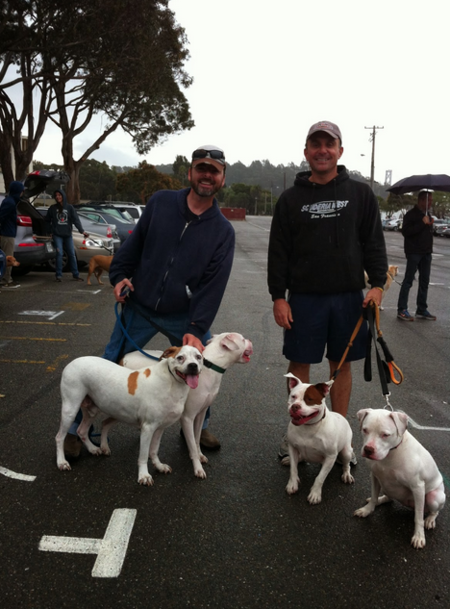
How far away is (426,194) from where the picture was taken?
9328 millimetres

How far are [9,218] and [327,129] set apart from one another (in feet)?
27.1

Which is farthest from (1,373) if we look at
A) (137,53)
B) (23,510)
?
(137,53)

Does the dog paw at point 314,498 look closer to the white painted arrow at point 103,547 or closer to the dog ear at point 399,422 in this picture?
the dog ear at point 399,422

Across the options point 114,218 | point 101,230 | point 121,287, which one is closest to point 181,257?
point 121,287

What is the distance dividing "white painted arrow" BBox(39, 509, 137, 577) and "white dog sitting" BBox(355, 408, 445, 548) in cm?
136

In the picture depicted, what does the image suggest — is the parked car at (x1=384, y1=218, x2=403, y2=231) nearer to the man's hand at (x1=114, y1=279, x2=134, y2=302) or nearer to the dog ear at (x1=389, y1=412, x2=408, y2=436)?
the man's hand at (x1=114, y1=279, x2=134, y2=302)

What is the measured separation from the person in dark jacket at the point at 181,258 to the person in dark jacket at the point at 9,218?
279 inches

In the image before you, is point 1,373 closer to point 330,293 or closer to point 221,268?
point 221,268

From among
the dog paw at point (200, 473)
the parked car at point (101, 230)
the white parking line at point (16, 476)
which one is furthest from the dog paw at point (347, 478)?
the parked car at point (101, 230)

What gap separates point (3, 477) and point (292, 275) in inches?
93.3

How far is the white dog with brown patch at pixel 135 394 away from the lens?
319 centimetres

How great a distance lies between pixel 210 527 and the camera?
2902 mm

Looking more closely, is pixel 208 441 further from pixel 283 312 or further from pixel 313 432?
pixel 283 312

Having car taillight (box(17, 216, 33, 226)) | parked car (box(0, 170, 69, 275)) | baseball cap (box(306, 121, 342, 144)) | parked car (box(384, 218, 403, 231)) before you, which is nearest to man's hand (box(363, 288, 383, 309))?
baseball cap (box(306, 121, 342, 144))
